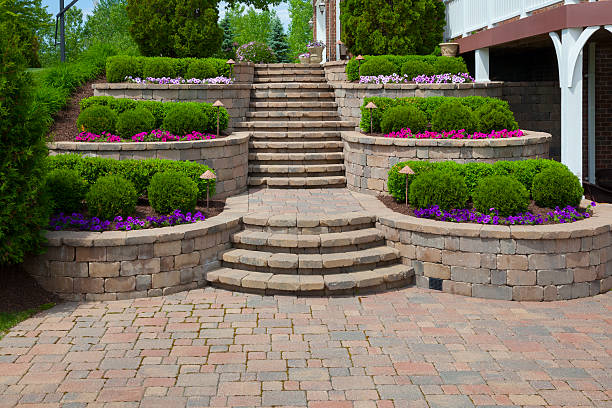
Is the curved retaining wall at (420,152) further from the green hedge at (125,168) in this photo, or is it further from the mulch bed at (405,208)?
the green hedge at (125,168)

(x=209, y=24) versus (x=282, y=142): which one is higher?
(x=209, y=24)

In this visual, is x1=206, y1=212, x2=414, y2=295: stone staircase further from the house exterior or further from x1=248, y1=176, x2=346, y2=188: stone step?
the house exterior

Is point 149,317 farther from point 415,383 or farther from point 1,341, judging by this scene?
point 415,383

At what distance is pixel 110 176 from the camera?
926 centimetres

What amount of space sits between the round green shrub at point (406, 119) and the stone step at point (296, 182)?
151 cm

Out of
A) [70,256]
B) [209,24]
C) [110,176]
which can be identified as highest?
[209,24]

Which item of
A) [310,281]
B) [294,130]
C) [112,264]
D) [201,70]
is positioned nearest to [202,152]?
[294,130]

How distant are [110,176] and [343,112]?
6.85 metres

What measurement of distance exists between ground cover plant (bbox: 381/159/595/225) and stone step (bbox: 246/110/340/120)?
464 cm

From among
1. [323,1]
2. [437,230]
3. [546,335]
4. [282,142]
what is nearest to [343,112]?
[282,142]

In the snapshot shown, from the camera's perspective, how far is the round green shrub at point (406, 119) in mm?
12312

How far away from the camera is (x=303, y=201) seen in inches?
445

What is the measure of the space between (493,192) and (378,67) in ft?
21.1

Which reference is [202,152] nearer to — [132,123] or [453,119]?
[132,123]
